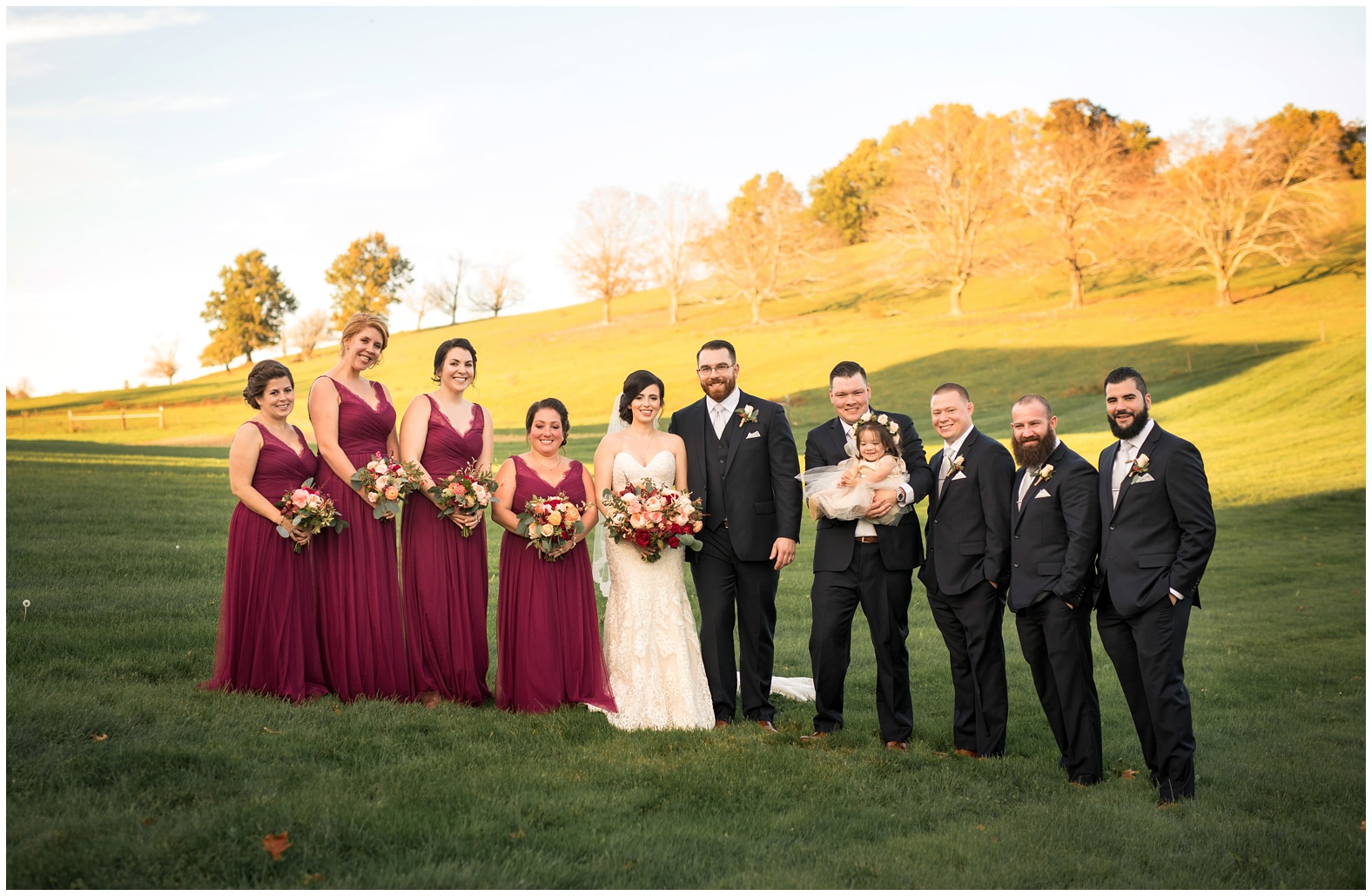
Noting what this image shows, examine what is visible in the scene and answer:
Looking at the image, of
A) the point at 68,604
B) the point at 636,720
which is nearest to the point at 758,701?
the point at 636,720

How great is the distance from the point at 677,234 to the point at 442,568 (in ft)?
146

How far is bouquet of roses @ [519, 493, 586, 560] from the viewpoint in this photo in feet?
23.1

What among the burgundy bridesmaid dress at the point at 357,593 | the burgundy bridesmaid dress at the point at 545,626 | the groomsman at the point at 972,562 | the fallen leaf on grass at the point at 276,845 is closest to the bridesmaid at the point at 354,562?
the burgundy bridesmaid dress at the point at 357,593

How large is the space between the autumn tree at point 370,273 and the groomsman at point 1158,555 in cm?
5762

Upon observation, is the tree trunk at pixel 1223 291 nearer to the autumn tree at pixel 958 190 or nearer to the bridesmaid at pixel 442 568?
the autumn tree at pixel 958 190

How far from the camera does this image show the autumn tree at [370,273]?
195ft

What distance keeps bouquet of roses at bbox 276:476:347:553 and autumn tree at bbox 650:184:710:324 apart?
1749 inches

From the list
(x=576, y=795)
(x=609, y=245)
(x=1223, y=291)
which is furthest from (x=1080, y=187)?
(x=576, y=795)

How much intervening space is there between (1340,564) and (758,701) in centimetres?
1368

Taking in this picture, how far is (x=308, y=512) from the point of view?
6.66 metres

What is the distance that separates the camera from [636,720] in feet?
22.9

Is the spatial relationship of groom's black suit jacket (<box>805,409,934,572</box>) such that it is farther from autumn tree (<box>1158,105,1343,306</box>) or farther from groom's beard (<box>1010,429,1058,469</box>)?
autumn tree (<box>1158,105,1343,306</box>)

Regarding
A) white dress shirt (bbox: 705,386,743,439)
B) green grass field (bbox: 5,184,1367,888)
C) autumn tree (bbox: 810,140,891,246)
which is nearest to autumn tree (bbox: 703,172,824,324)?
autumn tree (bbox: 810,140,891,246)

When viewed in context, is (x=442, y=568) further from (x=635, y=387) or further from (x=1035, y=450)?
(x=1035, y=450)
